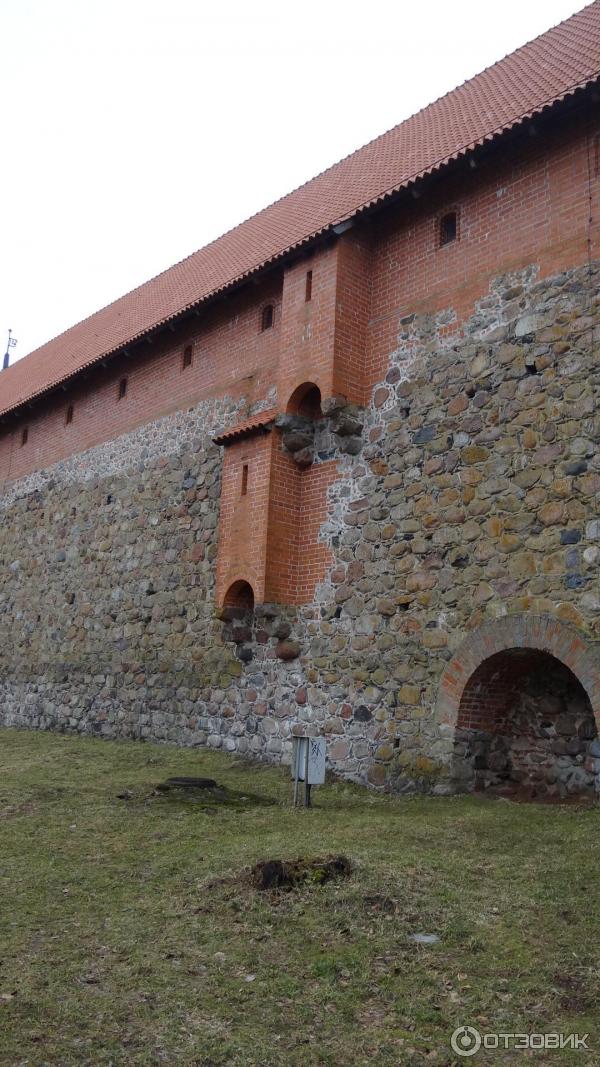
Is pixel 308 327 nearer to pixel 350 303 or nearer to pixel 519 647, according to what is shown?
pixel 350 303

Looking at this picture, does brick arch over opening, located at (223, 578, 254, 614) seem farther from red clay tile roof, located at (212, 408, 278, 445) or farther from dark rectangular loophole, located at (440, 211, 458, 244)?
dark rectangular loophole, located at (440, 211, 458, 244)

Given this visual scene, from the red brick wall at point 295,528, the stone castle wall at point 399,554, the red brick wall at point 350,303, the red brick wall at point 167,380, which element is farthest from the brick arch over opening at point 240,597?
the red brick wall at point 167,380

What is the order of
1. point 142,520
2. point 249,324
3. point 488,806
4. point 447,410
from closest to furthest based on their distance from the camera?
point 488,806 < point 447,410 < point 249,324 < point 142,520

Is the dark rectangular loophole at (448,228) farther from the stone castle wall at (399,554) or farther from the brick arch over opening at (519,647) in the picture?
the brick arch over opening at (519,647)

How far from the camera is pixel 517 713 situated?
8.65m

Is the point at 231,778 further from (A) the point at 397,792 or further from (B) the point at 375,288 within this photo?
(B) the point at 375,288

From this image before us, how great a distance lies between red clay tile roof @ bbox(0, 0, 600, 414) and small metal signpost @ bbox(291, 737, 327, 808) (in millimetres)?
6063

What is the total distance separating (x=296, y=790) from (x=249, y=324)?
23.1ft

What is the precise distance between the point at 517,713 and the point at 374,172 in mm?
7380

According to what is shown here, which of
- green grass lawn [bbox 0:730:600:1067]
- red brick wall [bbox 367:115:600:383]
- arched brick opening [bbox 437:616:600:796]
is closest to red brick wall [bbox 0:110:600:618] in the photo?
red brick wall [bbox 367:115:600:383]

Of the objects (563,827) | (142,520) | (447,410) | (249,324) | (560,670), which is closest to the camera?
(563,827)

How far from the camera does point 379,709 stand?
30.4 feet

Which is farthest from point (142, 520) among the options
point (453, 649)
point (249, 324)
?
point (453, 649)

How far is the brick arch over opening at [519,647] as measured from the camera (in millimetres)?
7344
